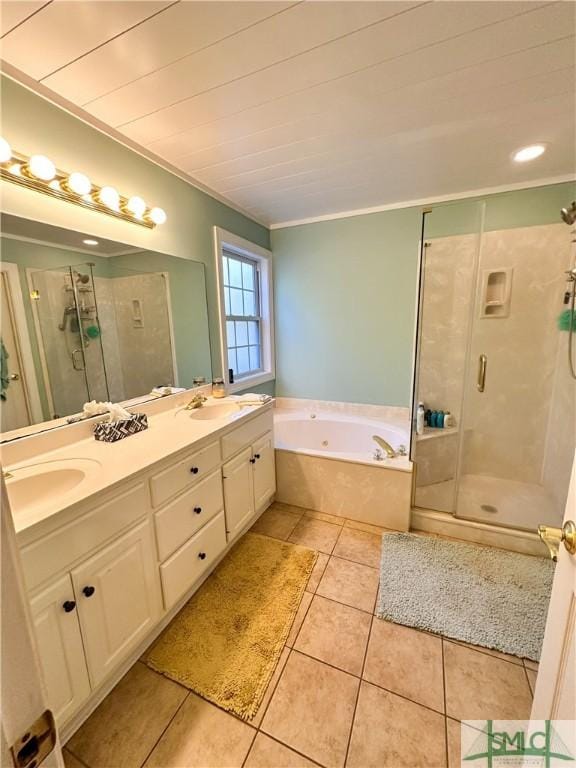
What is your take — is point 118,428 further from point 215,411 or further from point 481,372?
point 481,372

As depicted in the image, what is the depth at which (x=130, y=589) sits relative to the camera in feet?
3.90

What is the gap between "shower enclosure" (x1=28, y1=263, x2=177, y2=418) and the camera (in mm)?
1368

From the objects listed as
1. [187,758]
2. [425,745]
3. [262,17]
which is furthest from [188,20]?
[425,745]

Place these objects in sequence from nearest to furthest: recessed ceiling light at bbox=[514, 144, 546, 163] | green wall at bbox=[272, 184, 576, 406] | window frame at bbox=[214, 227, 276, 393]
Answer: recessed ceiling light at bbox=[514, 144, 546, 163] < window frame at bbox=[214, 227, 276, 393] < green wall at bbox=[272, 184, 576, 406]

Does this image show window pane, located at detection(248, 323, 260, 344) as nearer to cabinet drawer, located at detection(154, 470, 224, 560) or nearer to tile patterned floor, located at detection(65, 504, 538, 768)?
cabinet drawer, located at detection(154, 470, 224, 560)

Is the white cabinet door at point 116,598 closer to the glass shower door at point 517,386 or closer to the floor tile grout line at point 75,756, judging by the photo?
the floor tile grout line at point 75,756

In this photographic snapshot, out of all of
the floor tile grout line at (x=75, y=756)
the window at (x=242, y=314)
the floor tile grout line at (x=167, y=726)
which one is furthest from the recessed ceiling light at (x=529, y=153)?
the floor tile grout line at (x=75, y=756)

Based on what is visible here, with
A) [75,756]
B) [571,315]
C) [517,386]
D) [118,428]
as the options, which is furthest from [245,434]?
[571,315]

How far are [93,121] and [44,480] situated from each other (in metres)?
1.64

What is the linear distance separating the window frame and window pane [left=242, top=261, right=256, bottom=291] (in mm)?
56

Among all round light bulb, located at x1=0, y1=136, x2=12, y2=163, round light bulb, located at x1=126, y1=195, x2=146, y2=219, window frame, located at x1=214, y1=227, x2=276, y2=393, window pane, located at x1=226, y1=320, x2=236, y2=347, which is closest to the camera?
round light bulb, located at x1=0, y1=136, x2=12, y2=163

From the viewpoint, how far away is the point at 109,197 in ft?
4.97

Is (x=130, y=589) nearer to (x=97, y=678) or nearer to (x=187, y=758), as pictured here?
(x=97, y=678)
